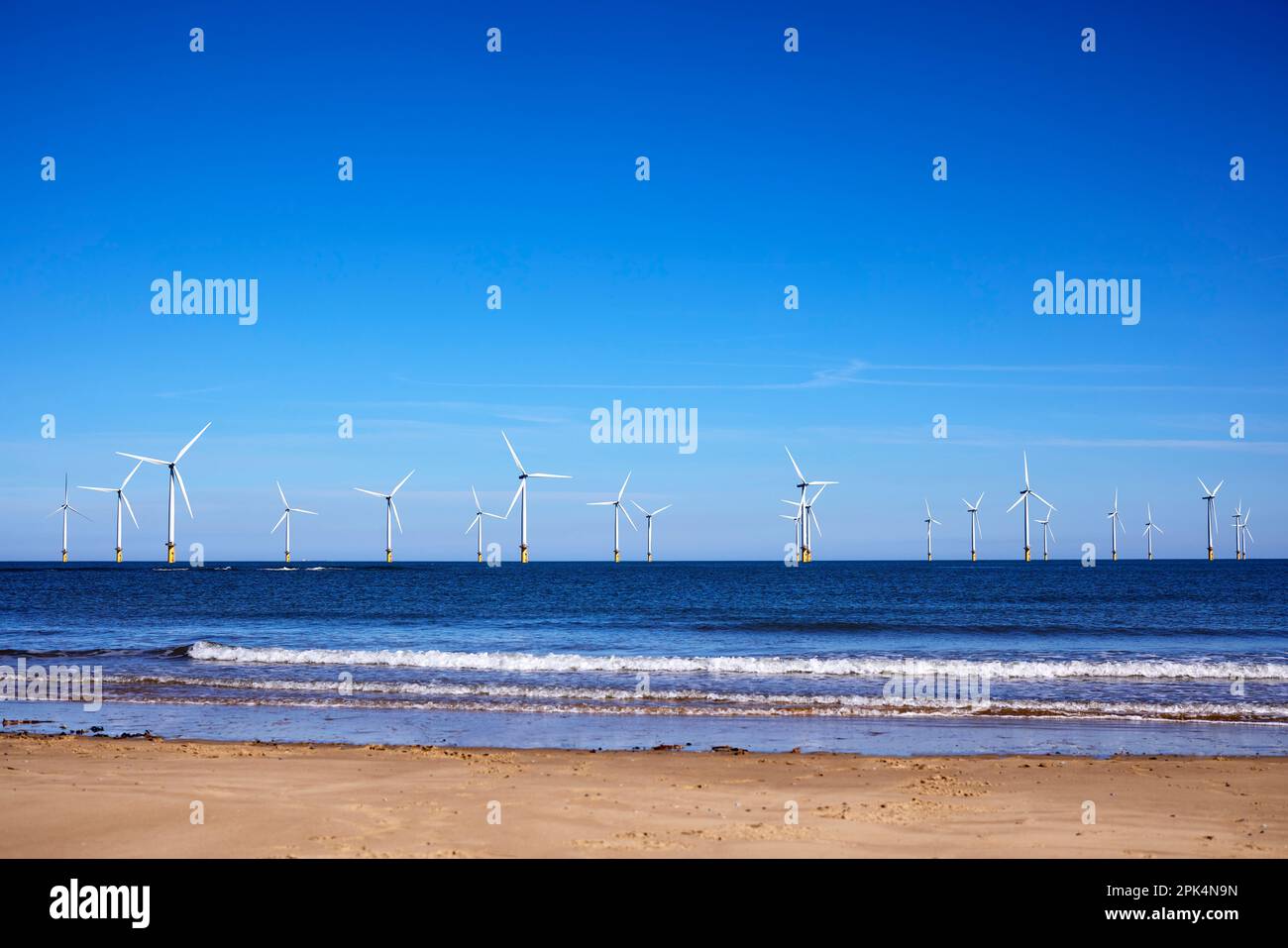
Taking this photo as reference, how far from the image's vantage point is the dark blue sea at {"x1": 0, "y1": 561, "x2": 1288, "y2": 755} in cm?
2023

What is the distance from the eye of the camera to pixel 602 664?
3269 centimetres

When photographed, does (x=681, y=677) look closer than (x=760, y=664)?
Yes

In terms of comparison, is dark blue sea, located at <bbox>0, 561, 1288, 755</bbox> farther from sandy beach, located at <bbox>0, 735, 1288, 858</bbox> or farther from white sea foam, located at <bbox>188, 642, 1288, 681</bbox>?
sandy beach, located at <bbox>0, 735, 1288, 858</bbox>

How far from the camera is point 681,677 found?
98.7 feet

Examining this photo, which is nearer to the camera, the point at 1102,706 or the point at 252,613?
the point at 1102,706

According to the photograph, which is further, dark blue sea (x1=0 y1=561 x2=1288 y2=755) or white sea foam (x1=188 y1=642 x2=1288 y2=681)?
white sea foam (x1=188 y1=642 x2=1288 y2=681)

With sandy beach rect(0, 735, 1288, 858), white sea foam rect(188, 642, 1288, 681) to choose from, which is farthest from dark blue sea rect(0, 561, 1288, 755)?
sandy beach rect(0, 735, 1288, 858)

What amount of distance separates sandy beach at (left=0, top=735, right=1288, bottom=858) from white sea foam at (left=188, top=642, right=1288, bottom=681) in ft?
45.7

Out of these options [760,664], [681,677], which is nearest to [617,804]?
[681,677]

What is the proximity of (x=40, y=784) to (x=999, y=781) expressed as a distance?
1400 cm

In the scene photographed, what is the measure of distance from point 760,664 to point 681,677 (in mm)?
3467

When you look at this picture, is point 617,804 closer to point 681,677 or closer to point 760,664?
point 681,677

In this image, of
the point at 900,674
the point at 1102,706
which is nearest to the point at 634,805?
the point at 1102,706
